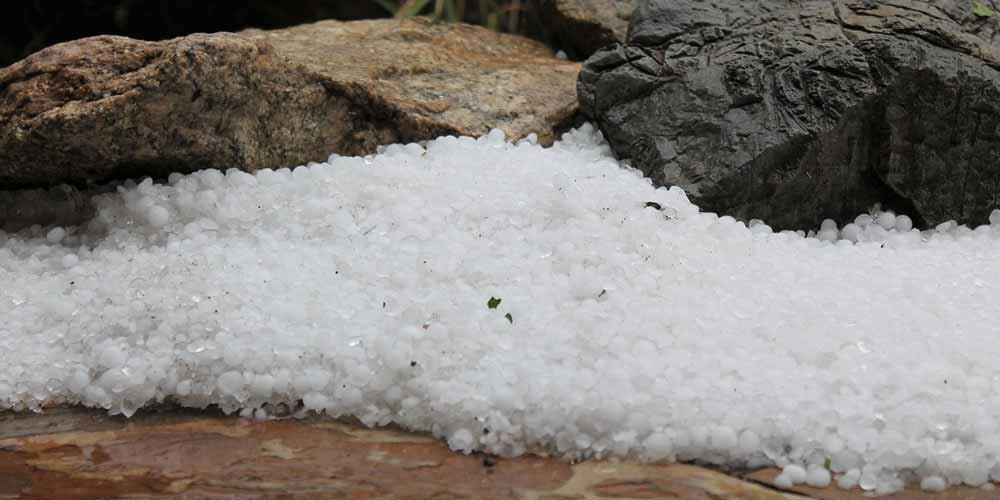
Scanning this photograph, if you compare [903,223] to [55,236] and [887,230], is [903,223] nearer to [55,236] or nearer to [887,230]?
[887,230]

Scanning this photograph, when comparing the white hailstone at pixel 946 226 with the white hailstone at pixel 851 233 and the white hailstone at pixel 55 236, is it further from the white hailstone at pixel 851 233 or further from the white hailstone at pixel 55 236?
the white hailstone at pixel 55 236

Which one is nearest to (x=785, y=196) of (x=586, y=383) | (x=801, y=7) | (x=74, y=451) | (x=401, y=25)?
(x=801, y=7)

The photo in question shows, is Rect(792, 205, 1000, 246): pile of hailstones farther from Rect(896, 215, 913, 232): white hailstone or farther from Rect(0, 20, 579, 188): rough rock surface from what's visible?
Rect(0, 20, 579, 188): rough rock surface

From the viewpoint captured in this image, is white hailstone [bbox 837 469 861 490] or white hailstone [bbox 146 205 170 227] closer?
white hailstone [bbox 837 469 861 490]

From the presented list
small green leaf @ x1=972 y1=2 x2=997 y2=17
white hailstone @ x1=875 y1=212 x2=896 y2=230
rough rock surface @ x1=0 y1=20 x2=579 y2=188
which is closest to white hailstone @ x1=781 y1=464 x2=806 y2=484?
white hailstone @ x1=875 y1=212 x2=896 y2=230

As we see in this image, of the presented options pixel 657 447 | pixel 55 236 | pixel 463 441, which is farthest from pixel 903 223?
pixel 55 236

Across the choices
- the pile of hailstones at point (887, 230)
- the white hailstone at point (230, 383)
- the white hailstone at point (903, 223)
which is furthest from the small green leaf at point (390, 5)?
the white hailstone at point (230, 383)

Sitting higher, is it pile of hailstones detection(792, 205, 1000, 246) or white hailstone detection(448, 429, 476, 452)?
pile of hailstones detection(792, 205, 1000, 246)

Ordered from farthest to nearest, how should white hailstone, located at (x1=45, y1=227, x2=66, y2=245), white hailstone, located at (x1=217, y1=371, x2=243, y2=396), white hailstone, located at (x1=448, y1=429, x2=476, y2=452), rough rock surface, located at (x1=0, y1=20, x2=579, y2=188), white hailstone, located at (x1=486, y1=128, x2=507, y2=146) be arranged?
white hailstone, located at (x1=486, y1=128, x2=507, y2=146)
white hailstone, located at (x1=45, y1=227, x2=66, y2=245)
rough rock surface, located at (x1=0, y1=20, x2=579, y2=188)
white hailstone, located at (x1=217, y1=371, x2=243, y2=396)
white hailstone, located at (x1=448, y1=429, x2=476, y2=452)
